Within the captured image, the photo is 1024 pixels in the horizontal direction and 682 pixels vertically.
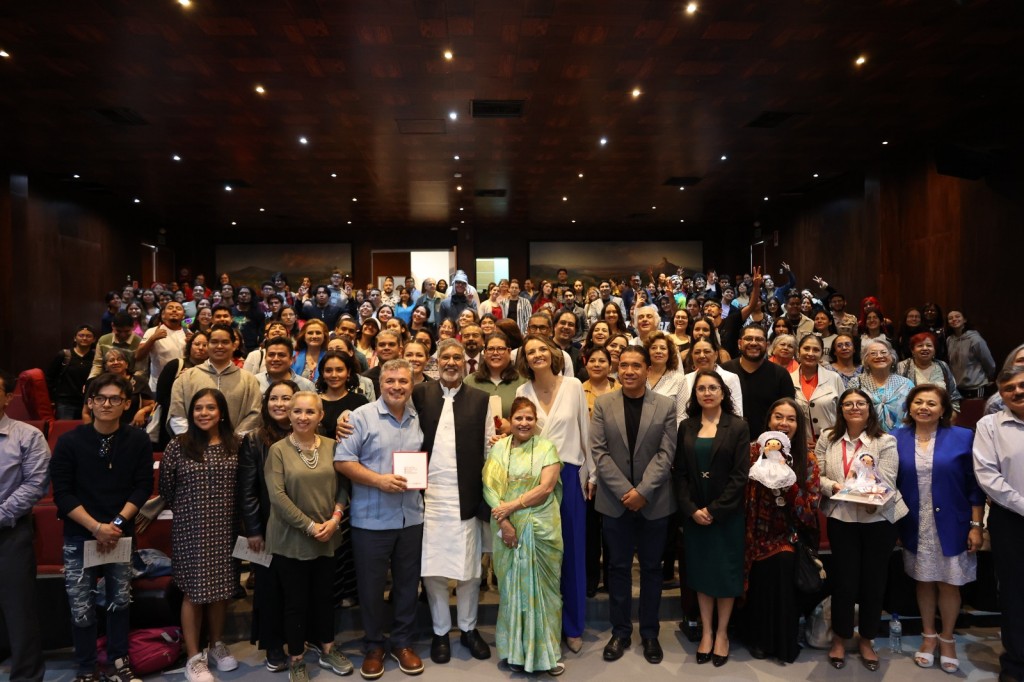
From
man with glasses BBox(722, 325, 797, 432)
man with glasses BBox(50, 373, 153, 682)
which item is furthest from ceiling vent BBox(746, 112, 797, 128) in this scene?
man with glasses BBox(50, 373, 153, 682)

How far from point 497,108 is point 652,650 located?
7478 mm

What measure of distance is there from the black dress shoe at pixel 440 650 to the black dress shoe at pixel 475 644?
0.11 m

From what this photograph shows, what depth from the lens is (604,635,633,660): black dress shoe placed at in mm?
3809

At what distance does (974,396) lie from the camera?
7785 mm

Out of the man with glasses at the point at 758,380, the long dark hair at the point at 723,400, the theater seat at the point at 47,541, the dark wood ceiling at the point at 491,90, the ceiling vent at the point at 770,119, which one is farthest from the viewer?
the ceiling vent at the point at 770,119

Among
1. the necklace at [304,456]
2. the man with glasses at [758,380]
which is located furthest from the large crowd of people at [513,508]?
the man with glasses at [758,380]

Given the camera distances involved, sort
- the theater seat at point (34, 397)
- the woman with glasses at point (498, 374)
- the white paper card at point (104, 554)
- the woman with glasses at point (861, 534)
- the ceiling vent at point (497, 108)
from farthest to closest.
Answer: the ceiling vent at point (497, 108) → the theater seat at point (34, 397) → the woman with glasses at point (498, 374) → the woman with glasses at point (861, 534) → the white paper card at point (104, 554)

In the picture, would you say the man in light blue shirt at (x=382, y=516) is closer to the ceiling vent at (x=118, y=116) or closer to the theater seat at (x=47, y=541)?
the theater seat at (x=47, y=541)

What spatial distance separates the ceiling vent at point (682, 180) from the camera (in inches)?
538

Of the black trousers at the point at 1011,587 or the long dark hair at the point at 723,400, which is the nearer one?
the black trousers at the point at 1011,587

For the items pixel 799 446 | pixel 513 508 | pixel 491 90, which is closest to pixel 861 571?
pixel 799 446

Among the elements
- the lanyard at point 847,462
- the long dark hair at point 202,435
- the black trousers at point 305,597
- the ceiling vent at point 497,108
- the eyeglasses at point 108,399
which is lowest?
the black trousers at point 305,597

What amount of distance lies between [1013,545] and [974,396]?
16.5 feet

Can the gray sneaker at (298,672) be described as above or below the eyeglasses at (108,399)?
below
